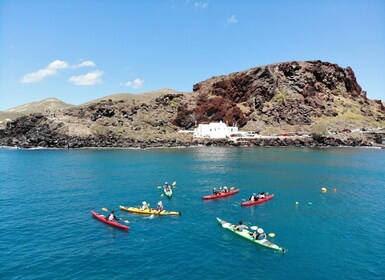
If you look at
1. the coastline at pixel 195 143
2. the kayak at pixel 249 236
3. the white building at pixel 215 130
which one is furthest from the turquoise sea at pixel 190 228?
the white building at pixel 215 130

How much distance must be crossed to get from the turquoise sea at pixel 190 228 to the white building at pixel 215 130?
319 feet

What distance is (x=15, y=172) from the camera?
292 ft

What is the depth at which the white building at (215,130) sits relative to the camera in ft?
602

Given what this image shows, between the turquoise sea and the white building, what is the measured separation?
9726cm

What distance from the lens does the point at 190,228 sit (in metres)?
44.1

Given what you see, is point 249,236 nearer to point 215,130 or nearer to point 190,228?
point 190,228

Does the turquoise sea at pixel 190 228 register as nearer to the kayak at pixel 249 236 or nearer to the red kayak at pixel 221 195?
the kayak at pixel 249 236

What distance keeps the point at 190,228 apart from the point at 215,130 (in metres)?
142

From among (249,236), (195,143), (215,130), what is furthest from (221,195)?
(215,130)

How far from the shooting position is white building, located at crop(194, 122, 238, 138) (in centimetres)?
18338

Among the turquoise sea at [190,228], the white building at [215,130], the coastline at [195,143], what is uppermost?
the white building at [215,130]

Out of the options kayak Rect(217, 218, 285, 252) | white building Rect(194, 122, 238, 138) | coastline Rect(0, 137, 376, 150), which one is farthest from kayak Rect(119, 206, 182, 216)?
white building Rect(194, 122, 238, 138)

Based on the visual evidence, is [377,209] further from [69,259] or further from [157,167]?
[157,167]

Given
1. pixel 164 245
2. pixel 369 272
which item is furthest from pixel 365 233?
pixel 164 245
